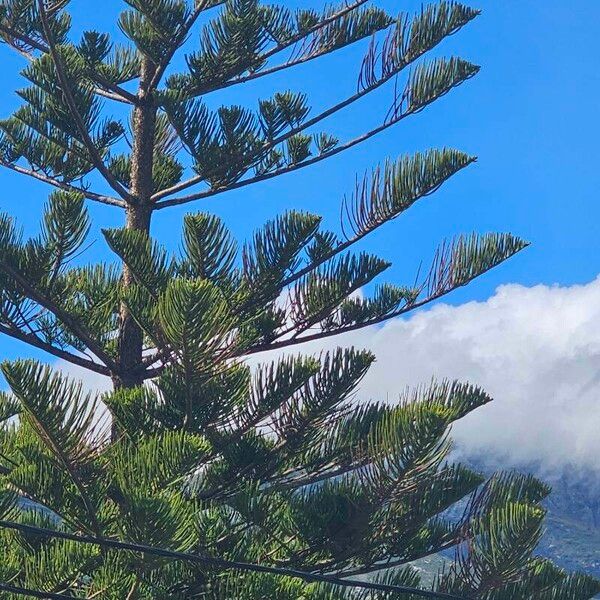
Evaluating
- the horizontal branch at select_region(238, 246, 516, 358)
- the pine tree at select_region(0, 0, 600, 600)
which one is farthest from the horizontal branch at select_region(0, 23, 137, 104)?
the horizontal branch at select_region(238, 246, 516, 358)

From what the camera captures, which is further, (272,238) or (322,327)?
(322,327)

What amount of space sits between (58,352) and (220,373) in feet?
5.39

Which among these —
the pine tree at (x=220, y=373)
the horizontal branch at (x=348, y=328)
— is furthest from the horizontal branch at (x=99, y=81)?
the horizontal branch at (x=348, y=328)

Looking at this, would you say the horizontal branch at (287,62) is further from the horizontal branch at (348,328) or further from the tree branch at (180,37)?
the horizontal branch at (348,328)

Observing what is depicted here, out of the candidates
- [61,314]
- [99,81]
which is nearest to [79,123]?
[99,81]

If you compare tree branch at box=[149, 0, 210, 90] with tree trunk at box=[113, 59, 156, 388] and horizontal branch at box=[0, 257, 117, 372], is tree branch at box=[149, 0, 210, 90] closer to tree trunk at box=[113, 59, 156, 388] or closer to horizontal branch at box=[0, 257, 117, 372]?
tree trunk at box=[113, 59, 156, 388]

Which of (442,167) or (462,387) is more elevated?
(442,167)

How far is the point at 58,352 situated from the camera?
803 centimetres

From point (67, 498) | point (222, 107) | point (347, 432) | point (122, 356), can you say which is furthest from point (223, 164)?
point (67, 498)

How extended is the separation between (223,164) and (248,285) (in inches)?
39.7

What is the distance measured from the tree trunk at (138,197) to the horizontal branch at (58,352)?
14 centimetres

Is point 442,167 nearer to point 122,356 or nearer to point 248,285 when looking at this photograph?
point 248,285

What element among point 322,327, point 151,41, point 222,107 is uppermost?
point 151,41

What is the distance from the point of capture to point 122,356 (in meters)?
8.00
